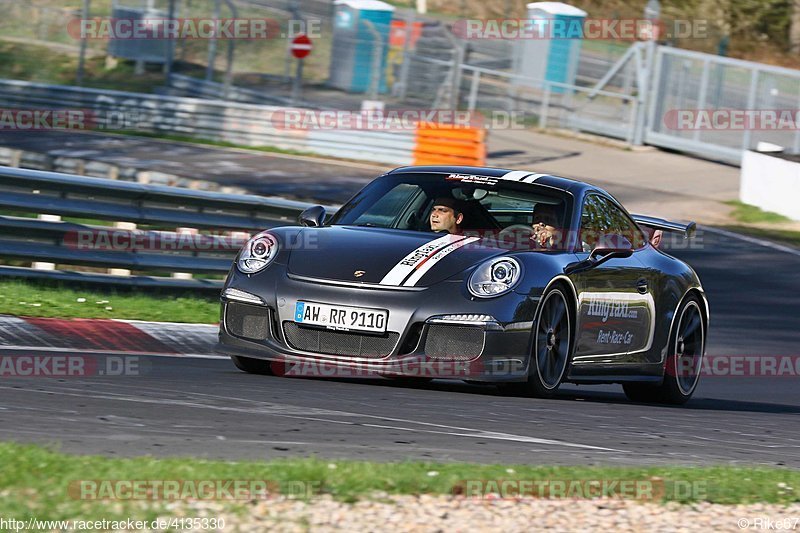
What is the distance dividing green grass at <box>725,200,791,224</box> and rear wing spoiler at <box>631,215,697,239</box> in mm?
12989

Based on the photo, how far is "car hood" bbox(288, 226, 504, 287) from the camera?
7.32m

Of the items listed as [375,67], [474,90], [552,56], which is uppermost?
[552,56]

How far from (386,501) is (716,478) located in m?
1.49

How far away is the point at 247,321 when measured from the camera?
7520 millimetres

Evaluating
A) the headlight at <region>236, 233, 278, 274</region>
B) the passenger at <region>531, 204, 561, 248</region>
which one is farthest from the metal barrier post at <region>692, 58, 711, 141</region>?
the headlight at <region>236, 233, 278, 274</region>

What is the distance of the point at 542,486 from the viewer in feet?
16.3

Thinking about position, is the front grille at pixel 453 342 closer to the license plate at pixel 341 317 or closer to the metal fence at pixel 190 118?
the license plate at pixel 341 317

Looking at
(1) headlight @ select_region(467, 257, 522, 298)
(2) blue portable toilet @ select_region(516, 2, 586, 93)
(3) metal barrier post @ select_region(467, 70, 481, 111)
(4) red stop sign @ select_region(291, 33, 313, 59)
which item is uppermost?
(2) blue portable toilet @ select_region(516, 2, 586, 93)

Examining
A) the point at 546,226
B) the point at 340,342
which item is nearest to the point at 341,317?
the point at 340,342

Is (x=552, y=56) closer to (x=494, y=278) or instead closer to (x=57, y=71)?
(x=57, y=71)

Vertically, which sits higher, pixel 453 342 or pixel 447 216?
pixel 447 216

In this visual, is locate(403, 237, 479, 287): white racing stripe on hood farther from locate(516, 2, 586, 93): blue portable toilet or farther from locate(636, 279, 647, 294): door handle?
locate(516, 2, 586, 93): blue portable toilet

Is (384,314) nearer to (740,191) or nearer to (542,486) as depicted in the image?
(542,486)

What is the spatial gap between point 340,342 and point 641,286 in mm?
2328
